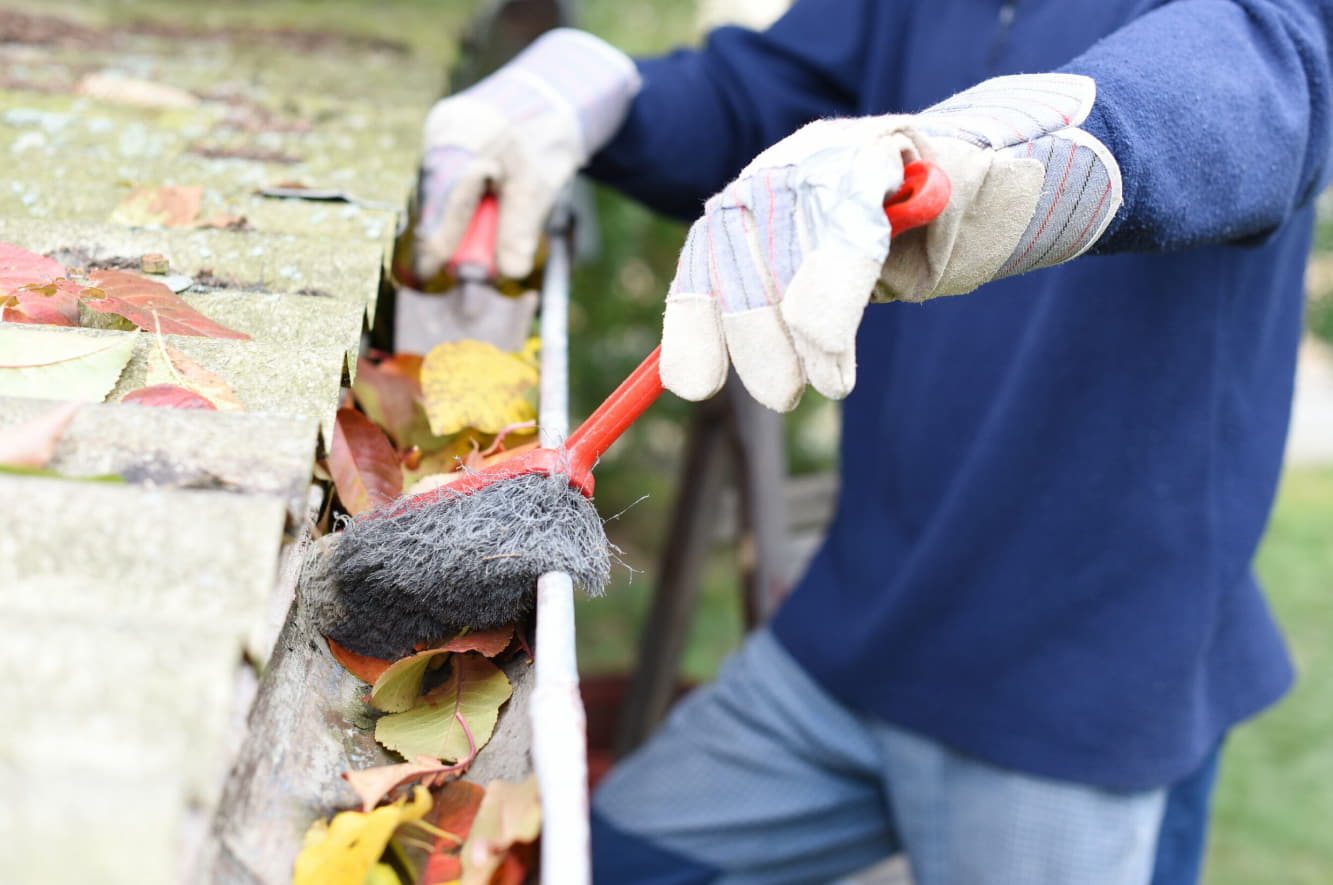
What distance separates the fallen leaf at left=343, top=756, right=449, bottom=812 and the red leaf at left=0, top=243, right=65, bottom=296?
0.62 metres

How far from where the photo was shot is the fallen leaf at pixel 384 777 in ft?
2.84

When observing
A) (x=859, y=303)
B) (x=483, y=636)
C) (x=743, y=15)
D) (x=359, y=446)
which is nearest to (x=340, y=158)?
(x=359, y=446)

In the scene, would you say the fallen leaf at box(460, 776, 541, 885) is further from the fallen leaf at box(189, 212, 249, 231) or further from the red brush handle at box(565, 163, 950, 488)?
the fallen leaf at box(189, 212, 249, 231)

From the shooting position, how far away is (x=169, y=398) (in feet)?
3.07

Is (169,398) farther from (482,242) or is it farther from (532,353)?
(482,242)

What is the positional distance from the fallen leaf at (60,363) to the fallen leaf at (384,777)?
0.40m

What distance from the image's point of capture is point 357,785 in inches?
34.2

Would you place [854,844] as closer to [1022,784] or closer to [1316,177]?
[1022,784]

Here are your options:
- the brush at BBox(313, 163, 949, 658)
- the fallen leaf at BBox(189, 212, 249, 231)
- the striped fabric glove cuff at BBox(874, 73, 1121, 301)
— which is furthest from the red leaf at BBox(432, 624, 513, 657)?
the fallen leaf at BBox(189, 212, 249, 231)

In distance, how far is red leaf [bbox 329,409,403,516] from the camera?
110cm

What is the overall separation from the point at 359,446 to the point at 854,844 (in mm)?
1489

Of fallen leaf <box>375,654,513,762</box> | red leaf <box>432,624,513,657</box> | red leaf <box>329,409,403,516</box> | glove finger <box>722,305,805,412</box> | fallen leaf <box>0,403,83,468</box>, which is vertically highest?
fallen leaf <box>0,403,83,468</box>

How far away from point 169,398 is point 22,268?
A: 0.34 metres

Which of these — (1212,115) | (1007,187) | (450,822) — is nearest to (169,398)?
(450,822)
